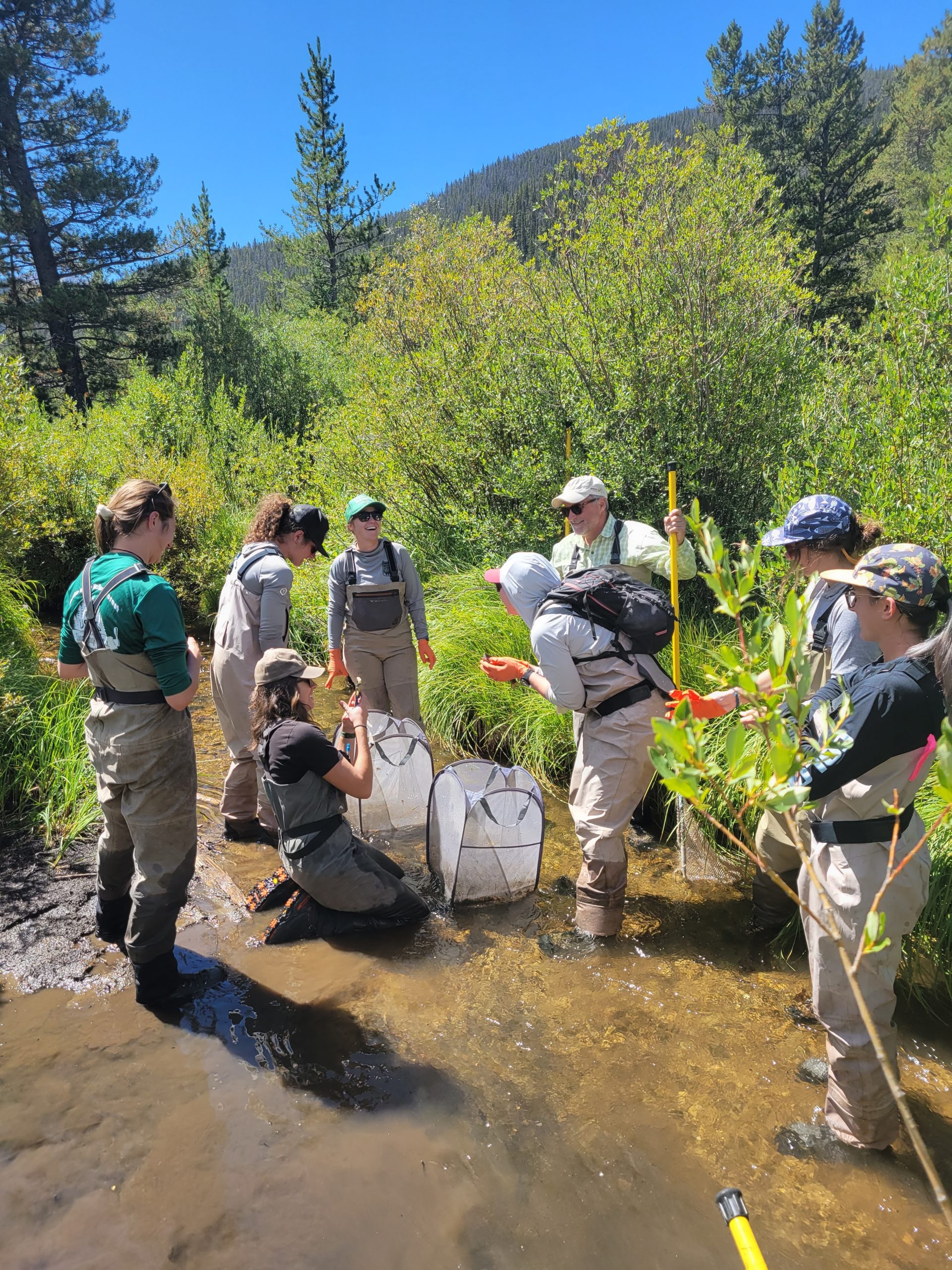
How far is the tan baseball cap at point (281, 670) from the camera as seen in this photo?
341 centimetres

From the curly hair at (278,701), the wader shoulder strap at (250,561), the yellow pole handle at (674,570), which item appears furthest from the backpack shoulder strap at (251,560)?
the yellow pole handle at (674,570)

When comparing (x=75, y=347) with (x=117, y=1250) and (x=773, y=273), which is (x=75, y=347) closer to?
(x=773, y=273)

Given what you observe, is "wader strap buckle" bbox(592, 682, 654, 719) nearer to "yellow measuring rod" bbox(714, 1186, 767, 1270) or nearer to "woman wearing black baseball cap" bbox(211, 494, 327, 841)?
"woman wearing black baseball cap" bbox(211, 494, 327, 841)

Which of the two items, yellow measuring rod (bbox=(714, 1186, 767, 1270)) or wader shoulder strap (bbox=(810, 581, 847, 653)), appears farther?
wader shoulder strap (bbox=(810, 581, 847, 653))

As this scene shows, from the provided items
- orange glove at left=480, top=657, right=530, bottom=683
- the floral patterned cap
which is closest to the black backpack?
orange glove at left=480, top=657, right=530, bottom=683

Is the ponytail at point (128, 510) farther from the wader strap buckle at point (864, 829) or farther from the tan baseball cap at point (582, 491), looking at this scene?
the wader strap buckle at point (864, 829)

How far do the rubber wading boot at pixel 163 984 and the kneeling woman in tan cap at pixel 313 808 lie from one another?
463mm

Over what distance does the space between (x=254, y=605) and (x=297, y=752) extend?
51.4 inches

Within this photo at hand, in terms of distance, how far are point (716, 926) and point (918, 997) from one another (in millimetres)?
945

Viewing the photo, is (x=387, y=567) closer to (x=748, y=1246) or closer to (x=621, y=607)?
(x=621, y=607)

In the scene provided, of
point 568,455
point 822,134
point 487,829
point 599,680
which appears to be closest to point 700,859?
point 487,829

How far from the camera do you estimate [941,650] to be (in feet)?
6.73

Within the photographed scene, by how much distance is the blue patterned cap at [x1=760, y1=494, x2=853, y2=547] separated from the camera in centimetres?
300

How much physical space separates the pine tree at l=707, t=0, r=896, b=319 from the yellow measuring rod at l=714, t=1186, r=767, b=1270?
25.9 metres
